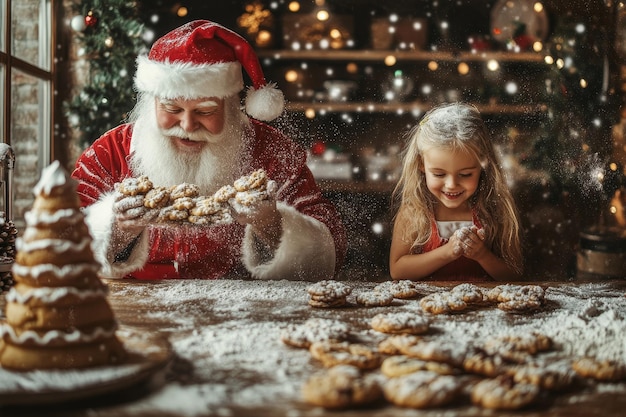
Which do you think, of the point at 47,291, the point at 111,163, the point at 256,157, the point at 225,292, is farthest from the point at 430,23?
the point at 47,291

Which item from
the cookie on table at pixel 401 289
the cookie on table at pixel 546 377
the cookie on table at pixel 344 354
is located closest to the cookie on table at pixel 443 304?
the cookie on table at pixel 401 289

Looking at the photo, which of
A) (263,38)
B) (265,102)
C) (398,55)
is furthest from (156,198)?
(398,55)

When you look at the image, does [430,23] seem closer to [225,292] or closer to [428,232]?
[428,232]

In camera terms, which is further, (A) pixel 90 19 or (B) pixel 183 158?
(A) pixel 90 19

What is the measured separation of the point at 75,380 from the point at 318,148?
244 centimetres

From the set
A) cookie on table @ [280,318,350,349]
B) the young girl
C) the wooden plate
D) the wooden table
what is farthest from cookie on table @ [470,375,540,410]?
the young girl

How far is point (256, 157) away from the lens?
103 inches

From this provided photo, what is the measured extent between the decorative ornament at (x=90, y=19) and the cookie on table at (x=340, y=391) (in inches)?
109

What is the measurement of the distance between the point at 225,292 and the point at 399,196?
5.10 feet

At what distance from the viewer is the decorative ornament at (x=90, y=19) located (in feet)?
10.4

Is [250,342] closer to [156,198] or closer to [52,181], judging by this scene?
[52,181]

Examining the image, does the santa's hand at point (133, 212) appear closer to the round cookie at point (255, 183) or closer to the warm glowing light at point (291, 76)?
the round cookie at point (255, 183)

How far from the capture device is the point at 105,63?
322 cm

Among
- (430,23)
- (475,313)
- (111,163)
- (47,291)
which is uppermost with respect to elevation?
(430,23)
